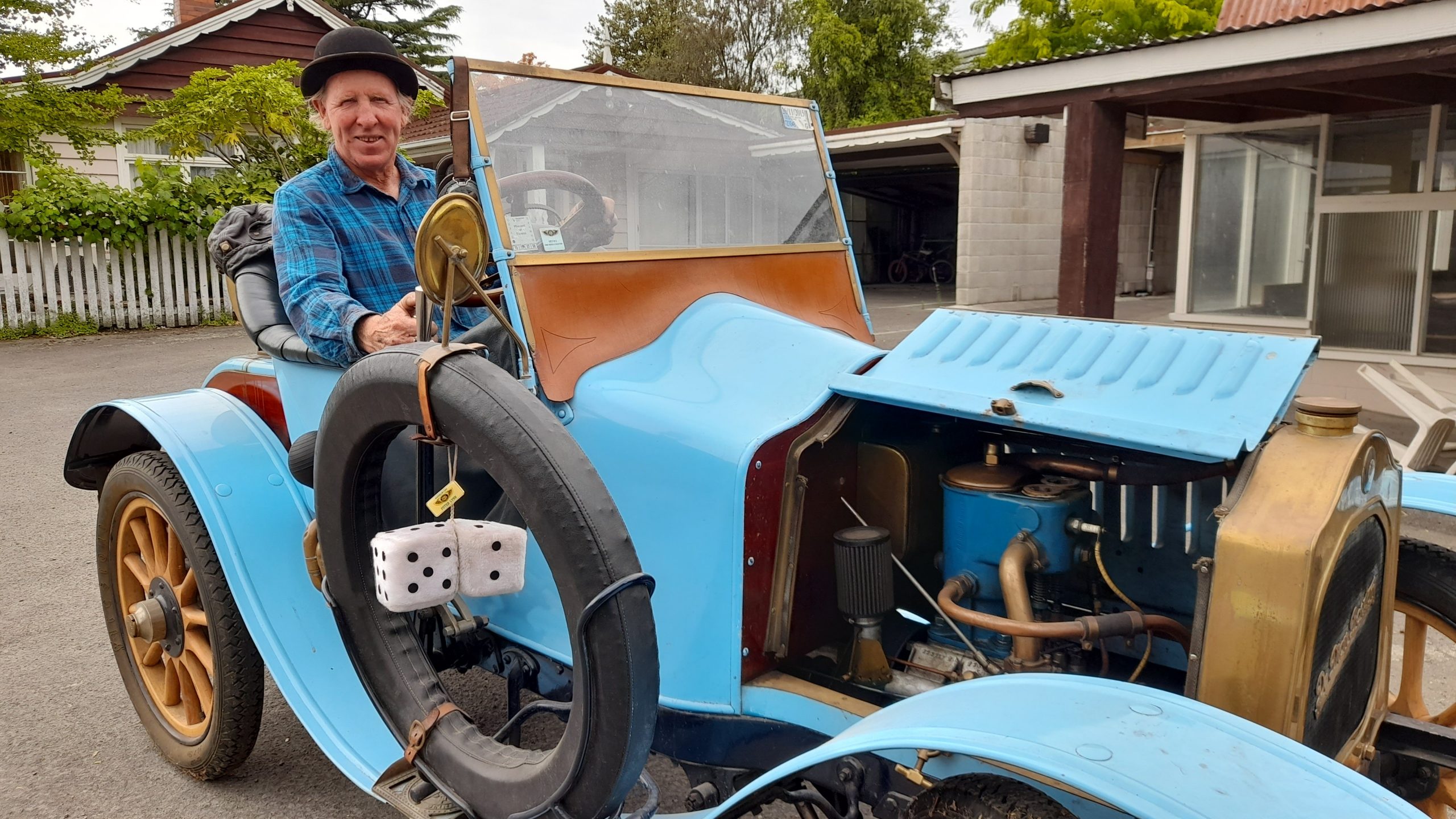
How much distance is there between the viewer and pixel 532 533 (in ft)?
5.86

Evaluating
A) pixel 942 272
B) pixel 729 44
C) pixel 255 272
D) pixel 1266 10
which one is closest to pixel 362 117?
pixel 255 272

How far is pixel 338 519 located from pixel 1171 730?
5.37 feet

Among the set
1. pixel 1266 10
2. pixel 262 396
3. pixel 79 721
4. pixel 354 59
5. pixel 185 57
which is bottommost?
pixel 79 721

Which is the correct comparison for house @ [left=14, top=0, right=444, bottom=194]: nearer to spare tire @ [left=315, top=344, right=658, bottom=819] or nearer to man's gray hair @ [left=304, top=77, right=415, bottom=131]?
man's gray hair @ [left=304, top=77, right=415, bottom=131]

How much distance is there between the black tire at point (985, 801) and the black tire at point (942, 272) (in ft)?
72.0

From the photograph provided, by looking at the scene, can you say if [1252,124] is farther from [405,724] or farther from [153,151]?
[153,151]

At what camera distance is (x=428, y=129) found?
59.6ft

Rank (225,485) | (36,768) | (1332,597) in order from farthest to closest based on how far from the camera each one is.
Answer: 1. (36,768)
2. (225,485)
3. (1332,597)

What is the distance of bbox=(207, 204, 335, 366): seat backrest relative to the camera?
283 cm

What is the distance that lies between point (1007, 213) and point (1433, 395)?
28.9 feet

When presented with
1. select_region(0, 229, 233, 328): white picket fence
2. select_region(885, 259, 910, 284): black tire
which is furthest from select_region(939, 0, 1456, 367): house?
select_region(885, 259, 910, 284): black tire

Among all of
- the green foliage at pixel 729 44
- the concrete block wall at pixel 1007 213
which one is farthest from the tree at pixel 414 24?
the concrete block wall at pixel 1007 213

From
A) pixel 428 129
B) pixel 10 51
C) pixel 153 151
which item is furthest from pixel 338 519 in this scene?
pixel 153 151

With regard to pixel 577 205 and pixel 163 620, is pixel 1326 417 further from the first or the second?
pixel 163 620
